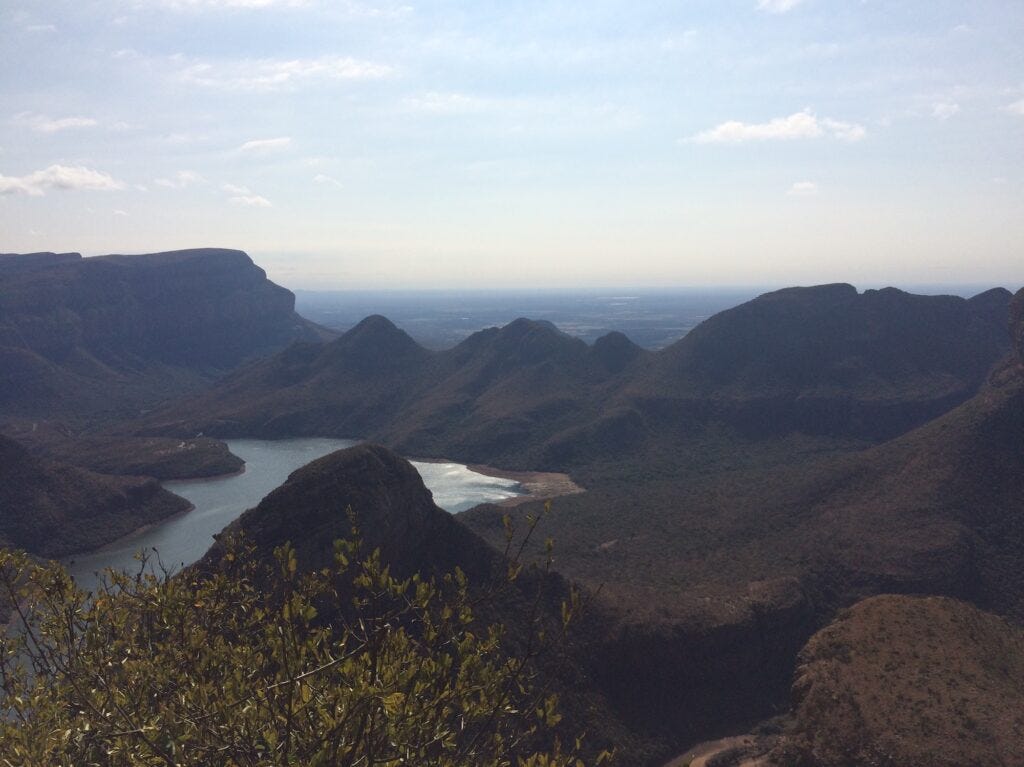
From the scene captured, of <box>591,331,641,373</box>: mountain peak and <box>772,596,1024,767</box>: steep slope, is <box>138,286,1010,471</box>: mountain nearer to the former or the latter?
<box>591,331,641,373</box>: mountain peak

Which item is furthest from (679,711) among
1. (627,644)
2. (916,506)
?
(916,506)

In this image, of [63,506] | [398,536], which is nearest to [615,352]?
[63,506]

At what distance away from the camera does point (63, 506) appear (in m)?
63.8

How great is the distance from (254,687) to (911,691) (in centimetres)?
2858

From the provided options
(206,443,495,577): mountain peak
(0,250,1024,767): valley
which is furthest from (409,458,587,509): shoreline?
(206,443,495,577): mountain peak

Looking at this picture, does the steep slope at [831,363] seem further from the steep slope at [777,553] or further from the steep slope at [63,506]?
the steep slope at [63,506]

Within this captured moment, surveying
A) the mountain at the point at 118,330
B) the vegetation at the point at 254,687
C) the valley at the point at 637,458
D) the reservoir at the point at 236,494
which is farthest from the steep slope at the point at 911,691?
the mountain at the point at 118,330

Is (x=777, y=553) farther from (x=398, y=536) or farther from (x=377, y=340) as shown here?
(x=377, y=340)

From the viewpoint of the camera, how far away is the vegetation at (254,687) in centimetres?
755

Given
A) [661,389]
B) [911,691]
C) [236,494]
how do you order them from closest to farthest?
[911,691], [236,494], [661,389]

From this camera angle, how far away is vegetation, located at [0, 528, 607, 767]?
7.55m

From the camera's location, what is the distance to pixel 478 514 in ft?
195

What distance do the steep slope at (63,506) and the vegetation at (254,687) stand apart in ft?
195

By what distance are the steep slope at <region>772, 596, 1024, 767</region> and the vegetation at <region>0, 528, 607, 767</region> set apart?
23.1 m
